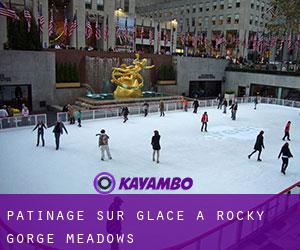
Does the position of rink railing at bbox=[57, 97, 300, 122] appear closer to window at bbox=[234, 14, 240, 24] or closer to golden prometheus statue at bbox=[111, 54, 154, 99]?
golden prometheus statue at bbox=[111, 54, 154, 99]

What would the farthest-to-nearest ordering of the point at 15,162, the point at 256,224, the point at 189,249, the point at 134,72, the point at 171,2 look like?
1. the point at 171,2
2. the point at 134,72
3. the point at 15,162
4. the point at 256,224
5. the point at 189,249

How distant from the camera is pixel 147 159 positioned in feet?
40.4

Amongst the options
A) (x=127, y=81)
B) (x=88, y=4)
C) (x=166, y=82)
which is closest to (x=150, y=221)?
(x=127, y=81)

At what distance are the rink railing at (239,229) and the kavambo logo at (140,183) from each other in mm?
3151

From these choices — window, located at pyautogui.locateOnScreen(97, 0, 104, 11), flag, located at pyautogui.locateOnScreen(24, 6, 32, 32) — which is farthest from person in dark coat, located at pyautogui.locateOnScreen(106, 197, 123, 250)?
window, located at pyautogui.locateOnScreen(97, 0, 104, 11)

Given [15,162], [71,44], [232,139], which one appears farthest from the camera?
[71,44]

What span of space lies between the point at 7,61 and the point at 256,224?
2129 cm

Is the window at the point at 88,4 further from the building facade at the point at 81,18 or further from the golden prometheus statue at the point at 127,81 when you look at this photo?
the golden prometheus statue at the point at 127,81

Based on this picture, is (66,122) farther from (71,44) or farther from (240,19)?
(240,19)

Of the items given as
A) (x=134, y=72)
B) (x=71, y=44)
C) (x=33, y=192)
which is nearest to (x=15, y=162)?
(x=33, y=192)

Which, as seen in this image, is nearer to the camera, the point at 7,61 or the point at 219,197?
the point at 219,197

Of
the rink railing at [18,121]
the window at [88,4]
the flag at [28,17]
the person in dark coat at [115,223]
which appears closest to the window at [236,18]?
the window at [88,4]

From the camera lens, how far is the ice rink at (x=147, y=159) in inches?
387

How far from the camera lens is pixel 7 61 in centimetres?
2236
